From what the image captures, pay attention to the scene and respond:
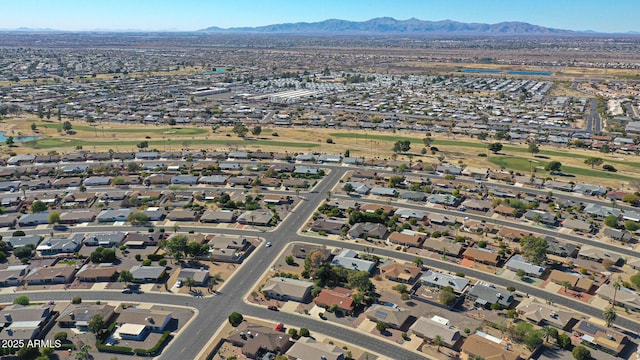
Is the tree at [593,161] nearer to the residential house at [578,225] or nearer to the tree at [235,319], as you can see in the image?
the residential house at [578,225]

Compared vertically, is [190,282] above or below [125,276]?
below

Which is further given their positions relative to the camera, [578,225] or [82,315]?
[578,225]

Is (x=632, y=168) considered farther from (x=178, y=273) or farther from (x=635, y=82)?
(x=635, y=82)

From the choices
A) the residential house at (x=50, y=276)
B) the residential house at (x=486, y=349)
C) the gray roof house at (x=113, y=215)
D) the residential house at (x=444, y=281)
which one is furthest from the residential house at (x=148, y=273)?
the residential house at (x=486, y=349)

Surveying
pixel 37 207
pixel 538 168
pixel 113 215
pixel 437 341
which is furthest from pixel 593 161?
pixel 37 207

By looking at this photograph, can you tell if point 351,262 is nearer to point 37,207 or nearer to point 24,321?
point 24,321

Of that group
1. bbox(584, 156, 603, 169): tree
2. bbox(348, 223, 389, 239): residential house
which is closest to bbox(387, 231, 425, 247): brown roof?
bbox(348, 223, 389, 239): residential house
